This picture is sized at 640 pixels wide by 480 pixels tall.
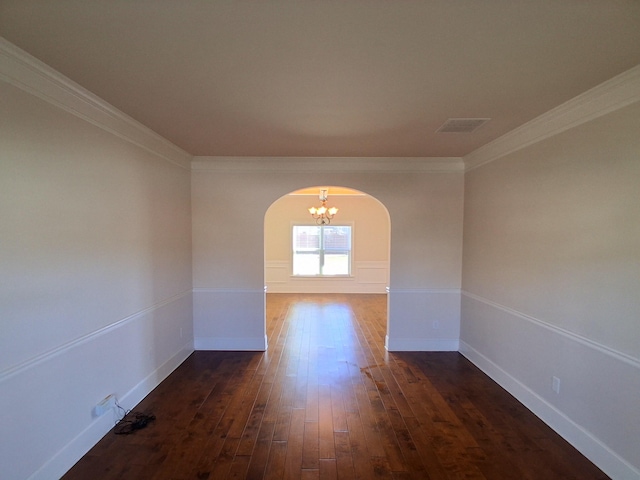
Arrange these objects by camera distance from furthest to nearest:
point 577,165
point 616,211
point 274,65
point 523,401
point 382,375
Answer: point 382,375, point 523,401, point 577,165, point 616,211, point 274,65

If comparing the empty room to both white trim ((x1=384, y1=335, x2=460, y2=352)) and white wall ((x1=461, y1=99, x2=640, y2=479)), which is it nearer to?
white wall ((x1=461, y1=99, x2=640, y2=479))

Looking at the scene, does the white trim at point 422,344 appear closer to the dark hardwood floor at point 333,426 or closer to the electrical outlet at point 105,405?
the dark hardwood floor at point 333,426

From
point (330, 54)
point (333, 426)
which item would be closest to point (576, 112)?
point (330, 54)

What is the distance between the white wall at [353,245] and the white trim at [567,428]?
5001 millimetres

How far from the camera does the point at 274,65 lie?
177 centimetres

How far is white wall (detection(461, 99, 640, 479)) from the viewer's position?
6.35 ft

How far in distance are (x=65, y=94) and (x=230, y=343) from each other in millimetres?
3206

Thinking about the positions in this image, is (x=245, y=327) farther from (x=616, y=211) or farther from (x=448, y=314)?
(x=616, y=211)

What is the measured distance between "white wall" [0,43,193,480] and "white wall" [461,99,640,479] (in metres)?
3.54

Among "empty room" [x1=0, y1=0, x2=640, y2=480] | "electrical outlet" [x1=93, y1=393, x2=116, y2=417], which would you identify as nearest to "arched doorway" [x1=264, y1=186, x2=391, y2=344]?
"empty room" [x1=0, y1=0, x2=640, y2=480]

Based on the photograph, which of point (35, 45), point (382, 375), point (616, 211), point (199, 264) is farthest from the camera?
point (199, 264)

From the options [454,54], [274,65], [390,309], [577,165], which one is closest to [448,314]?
[390,309]

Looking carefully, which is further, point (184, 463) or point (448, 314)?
point (448, 314)

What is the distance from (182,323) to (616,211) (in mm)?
4220
